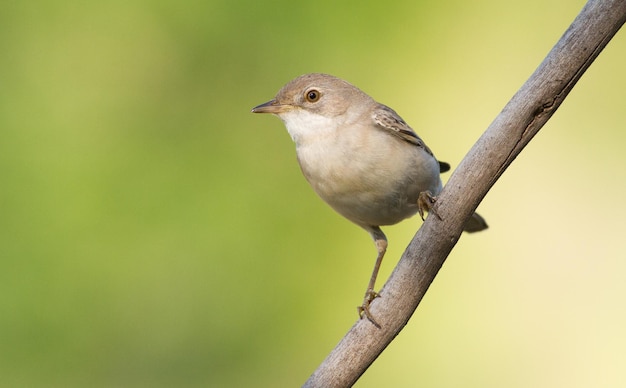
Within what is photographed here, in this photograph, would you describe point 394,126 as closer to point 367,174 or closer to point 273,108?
point 367,174

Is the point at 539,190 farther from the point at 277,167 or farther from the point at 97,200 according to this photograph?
the point at 97,200

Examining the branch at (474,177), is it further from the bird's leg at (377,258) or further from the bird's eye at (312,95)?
the bird's eye at (312,95)

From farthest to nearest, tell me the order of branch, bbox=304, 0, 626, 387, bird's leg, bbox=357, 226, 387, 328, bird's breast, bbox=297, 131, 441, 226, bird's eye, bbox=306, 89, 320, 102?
bird's eye, bbox=306, 89, 320, 102 → bird's breast, bbox=297, 131, 441, 226 → bird's leg, bbox=357, 226, 387, 328 → branch, bbox=304, 0, 626, 387

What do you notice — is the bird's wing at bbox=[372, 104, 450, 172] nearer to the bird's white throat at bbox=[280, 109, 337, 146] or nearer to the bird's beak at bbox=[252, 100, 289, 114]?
the bird's white throat at bbox=[280, 109, 337, 146]

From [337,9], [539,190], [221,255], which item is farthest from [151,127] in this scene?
A: [539,190]

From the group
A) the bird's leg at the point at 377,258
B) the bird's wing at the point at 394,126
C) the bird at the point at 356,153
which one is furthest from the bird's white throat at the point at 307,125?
the bird's leg at the point at 377,258

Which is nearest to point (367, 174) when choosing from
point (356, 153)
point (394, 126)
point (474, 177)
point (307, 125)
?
point (356, 153)

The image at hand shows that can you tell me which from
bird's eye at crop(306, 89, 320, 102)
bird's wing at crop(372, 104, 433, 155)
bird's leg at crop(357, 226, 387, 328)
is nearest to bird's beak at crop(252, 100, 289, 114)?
bird's eye at crop(306, 89, 320, 102)
